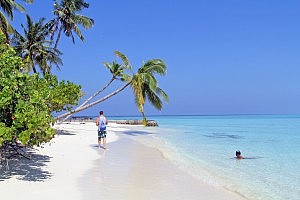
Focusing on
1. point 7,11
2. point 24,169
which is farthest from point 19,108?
point 7,11

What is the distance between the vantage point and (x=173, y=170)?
11.5 m

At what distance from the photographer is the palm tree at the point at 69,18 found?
104 feet

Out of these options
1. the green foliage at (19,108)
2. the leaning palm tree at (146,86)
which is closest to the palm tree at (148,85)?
the leaning palm tree at (146,86)

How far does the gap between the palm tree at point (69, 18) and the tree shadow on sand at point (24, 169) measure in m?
22.5

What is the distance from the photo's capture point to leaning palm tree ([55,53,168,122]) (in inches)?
1017

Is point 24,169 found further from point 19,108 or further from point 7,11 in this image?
point 7,11

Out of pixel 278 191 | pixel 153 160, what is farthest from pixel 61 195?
pixel 153 160

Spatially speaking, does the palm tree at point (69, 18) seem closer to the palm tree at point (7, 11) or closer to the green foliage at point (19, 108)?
the palm tree at point (7, 11)

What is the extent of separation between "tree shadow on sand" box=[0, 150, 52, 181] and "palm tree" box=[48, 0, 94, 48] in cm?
2250

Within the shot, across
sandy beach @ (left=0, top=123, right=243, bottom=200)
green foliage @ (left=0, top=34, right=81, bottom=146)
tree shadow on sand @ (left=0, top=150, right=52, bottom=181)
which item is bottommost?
sandy beach @ (left=0, top=123, right=243, bottom=200)

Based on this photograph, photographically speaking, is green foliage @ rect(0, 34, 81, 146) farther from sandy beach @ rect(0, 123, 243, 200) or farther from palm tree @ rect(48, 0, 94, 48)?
palm tree @ rect(48, 0, 94, 48)

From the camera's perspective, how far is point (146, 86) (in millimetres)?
28125

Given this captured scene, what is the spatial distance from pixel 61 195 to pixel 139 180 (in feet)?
8.74

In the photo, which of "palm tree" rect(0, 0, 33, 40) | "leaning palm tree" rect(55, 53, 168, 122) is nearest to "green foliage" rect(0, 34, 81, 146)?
"palm tree" rect(0, 0, 33, 40)
